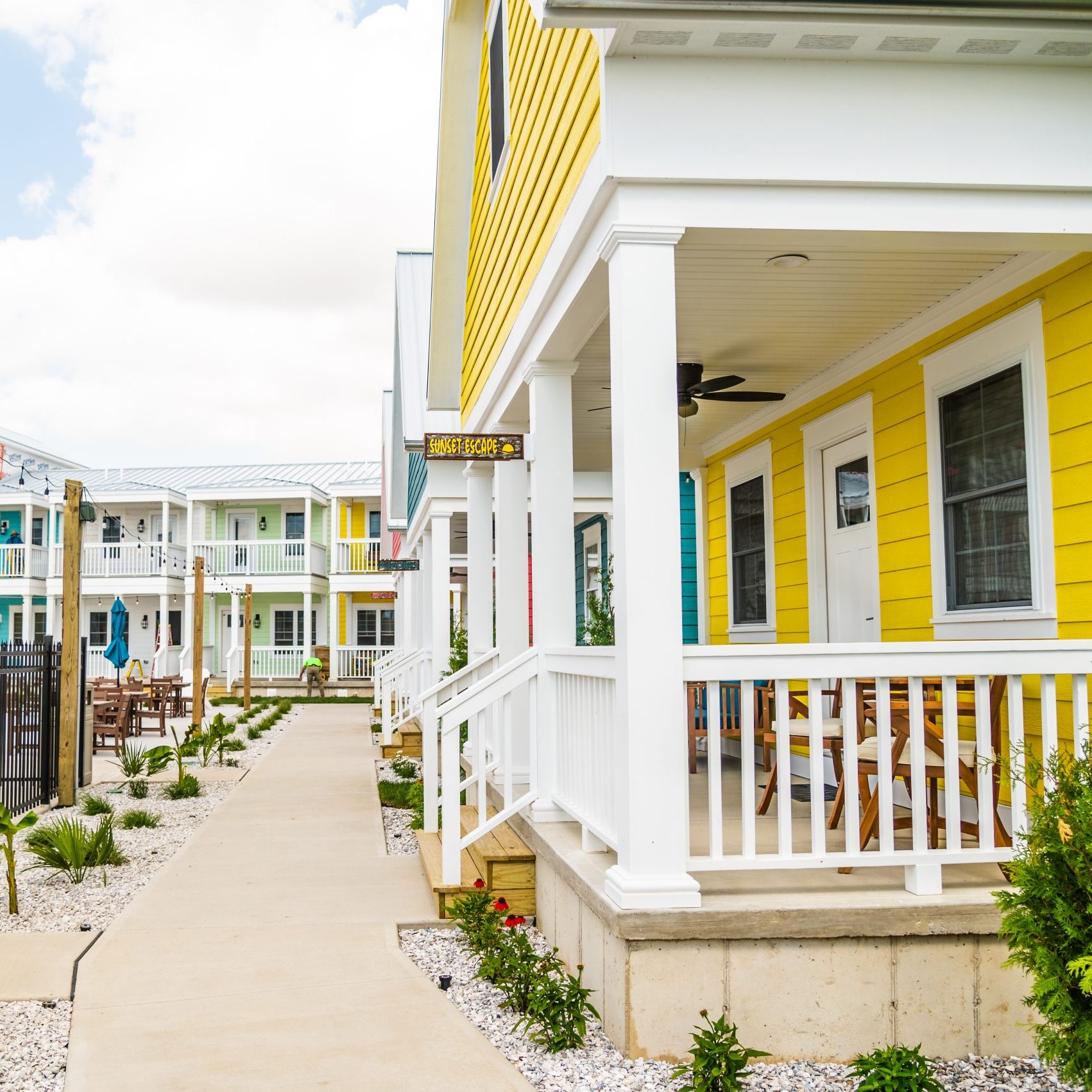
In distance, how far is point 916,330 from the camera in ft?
→ 20.6

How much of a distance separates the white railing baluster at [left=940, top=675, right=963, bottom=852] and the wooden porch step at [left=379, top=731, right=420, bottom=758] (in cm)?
1018

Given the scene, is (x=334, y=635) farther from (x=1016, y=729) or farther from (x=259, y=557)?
(x=1016, y=729)

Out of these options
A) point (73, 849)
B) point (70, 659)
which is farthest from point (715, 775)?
point (70, 659)

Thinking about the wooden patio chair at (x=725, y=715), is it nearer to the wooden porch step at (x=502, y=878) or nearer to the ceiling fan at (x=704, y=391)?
the wooden porch step at (x=502, y=878)

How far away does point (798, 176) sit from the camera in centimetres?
414

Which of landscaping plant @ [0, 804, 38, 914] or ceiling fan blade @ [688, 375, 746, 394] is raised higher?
ceiling fan blade @ [688, 375, 746, 394]

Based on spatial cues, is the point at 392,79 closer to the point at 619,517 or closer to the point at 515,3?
the point at 515,3

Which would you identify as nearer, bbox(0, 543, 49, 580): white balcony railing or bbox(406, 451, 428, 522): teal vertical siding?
bbox(406, 451, 428, 522): teal vertical siding

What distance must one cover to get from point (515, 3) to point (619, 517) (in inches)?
168

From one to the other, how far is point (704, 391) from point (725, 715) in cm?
350

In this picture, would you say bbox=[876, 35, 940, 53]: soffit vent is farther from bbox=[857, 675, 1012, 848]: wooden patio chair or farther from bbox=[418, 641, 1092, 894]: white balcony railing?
bbox=[857, 675, 1012, 848]: wooden patio chair

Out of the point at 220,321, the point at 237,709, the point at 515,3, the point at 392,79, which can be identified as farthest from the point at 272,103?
the point at 220,321

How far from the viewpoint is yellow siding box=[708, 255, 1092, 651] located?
4906mm

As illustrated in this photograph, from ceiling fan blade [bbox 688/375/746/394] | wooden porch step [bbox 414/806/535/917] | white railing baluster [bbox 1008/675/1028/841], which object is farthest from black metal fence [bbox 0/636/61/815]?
white railing baluster [bbox 1008/675/1028/841]
